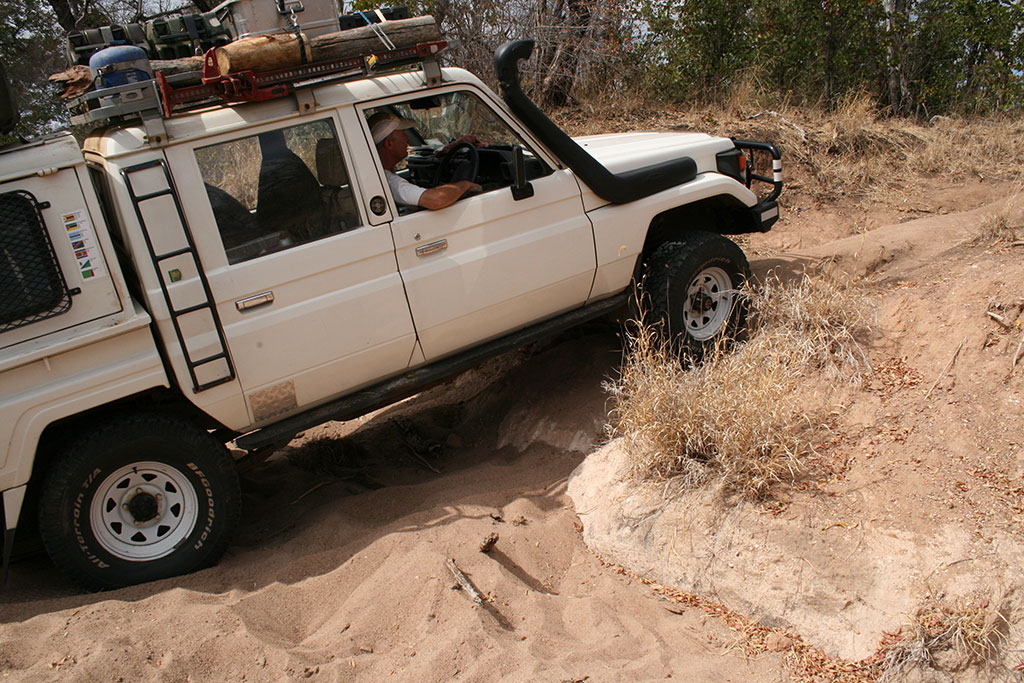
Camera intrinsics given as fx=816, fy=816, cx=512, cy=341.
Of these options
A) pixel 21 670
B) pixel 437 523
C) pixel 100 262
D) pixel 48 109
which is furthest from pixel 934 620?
pixel 48 109

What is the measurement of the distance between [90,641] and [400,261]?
2.09 m

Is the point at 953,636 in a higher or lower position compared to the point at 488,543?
lower

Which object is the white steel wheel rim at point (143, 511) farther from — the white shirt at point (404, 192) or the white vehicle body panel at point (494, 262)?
the white shirt at point (404, 192)

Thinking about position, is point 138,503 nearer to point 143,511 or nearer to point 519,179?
point 143,511

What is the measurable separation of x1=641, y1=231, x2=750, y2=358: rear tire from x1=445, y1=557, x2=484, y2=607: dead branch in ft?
5.82

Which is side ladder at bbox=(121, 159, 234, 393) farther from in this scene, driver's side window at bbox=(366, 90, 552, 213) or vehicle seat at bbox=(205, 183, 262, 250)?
driver's side window at bbox=(366, 90, 552, 213)

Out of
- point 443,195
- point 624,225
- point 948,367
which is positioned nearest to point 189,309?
point 443,195

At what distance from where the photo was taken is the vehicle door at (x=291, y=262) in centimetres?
370

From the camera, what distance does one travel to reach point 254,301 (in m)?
3.73

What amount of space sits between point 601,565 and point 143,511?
7.01 feet

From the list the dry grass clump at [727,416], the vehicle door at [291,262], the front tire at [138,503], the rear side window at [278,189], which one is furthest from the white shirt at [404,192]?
the front tire at [138,503]

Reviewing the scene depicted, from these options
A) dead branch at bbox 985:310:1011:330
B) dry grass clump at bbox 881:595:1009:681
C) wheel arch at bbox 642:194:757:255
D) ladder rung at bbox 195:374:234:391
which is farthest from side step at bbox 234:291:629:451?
dry grass clump at bbox 881:595:1009:681

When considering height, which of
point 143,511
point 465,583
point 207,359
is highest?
point 207,359

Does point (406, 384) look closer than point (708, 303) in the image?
Yes
